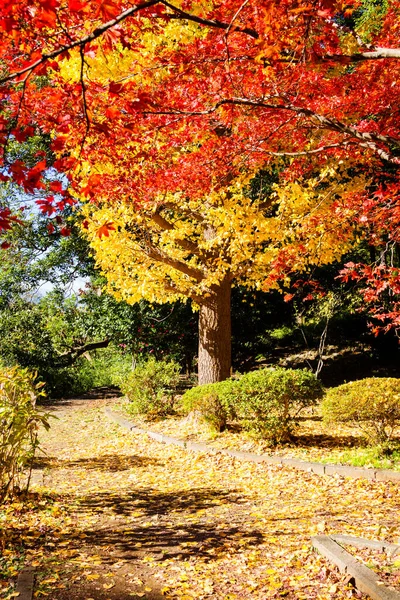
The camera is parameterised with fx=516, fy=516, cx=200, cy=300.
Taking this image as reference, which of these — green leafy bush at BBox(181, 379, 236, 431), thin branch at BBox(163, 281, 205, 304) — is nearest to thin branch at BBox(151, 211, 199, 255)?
thin branch at BBox(163, 281, 205, 304)

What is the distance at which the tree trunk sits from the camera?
9703 millimetres

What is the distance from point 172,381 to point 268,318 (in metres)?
5.44

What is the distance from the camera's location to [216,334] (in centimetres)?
972

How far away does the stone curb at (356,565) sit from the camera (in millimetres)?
2939

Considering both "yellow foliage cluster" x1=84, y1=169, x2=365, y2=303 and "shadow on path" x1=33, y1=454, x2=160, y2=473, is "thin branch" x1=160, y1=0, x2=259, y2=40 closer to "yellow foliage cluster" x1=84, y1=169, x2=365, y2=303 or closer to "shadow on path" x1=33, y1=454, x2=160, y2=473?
"yellow foliage cluster" x1=84, y1=169, x2=365, y2=303

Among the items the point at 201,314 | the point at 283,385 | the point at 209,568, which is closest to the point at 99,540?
the point at 209,568

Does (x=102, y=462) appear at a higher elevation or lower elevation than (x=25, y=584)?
higher

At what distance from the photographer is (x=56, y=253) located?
15.2 metres

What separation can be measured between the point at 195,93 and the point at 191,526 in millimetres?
4337

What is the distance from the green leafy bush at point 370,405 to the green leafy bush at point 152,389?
425 centimetres

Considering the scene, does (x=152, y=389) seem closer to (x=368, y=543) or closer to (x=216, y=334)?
(x=216, y=334)

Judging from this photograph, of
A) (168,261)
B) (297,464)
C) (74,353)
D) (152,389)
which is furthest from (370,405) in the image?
(74,353)

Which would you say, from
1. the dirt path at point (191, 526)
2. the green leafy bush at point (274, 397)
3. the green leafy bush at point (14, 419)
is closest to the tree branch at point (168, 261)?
the green leafy bush at point (274, 397)

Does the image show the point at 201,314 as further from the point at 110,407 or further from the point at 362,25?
the point at 362,25
